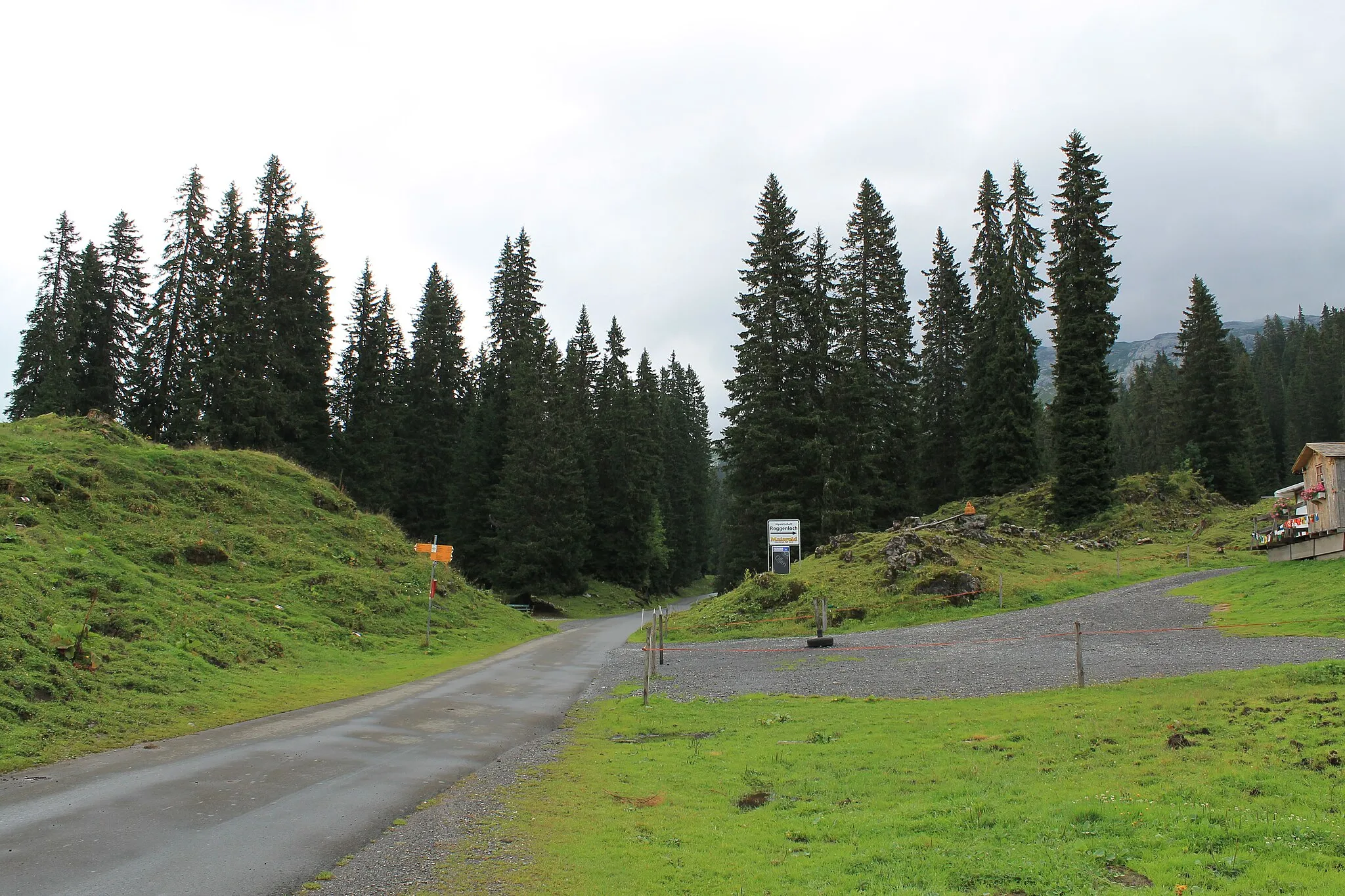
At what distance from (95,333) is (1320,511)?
6409 centimetres

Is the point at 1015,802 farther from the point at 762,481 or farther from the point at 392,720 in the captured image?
the point at 762,481

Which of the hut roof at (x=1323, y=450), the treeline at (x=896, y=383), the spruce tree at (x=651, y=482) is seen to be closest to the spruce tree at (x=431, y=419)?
the spruce tree at (x=651, y=482)

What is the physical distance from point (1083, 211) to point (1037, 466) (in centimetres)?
1527

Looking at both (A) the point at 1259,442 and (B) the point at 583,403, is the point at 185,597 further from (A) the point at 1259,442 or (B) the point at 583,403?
(A) the point at 1259,442

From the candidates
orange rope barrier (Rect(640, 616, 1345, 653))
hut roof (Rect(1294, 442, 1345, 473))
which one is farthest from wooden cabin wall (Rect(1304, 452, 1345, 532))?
orange rope barrier (Rect(640, 616, 1345, 653))

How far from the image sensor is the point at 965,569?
27281 millimetres

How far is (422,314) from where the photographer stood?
6481cm

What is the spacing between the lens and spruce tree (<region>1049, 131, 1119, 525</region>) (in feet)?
130

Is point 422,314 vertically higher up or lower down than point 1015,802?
higher up

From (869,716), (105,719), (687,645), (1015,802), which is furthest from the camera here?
(687,645)

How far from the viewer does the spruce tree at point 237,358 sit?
44.5 meters

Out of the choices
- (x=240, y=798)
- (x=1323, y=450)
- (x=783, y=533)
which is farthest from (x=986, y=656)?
(x=1323, y=450)

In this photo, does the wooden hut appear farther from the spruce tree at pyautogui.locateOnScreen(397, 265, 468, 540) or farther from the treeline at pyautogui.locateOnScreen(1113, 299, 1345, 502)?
the spruce tree at pyautogui.locateOnScreen(397, 265, 468, 540)

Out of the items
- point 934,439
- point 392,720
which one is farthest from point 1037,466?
point 392,720
